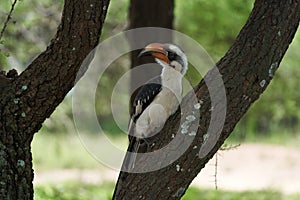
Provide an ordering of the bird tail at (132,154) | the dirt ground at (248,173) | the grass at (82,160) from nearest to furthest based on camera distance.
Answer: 1. the bird tail at (132,154)
2. the grass at (82,160)
3. the dirt ground at (248,173)

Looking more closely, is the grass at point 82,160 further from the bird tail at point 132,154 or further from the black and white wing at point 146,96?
the bird tail at point 132,154

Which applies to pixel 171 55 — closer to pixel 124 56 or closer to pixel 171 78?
pixel 171 78

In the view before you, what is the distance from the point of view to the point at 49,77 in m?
3.31

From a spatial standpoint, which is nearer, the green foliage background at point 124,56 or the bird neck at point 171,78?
the bird neck at point 171,78

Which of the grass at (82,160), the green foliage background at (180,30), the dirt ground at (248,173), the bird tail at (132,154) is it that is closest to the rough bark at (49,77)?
the bird tail at (132,154)

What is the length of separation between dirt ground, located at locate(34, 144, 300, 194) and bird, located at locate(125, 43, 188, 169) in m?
6.38

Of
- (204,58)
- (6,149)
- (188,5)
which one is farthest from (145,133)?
(188,5)

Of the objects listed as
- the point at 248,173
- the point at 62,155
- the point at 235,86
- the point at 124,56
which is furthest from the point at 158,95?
the point at 62,155

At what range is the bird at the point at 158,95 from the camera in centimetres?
380

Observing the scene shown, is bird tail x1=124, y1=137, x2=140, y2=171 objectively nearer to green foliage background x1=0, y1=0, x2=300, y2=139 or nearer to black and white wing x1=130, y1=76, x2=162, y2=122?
black and white wing x1=130, y1=76, x2=162, y2=122

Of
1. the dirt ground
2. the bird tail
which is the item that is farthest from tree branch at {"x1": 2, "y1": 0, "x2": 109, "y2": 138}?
the dirt ground

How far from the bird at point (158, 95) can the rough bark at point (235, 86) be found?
0.43m

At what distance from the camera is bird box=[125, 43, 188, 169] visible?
3801 mm

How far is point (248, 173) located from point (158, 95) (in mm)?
8814
